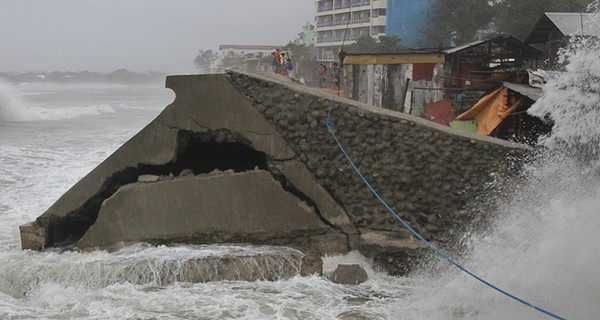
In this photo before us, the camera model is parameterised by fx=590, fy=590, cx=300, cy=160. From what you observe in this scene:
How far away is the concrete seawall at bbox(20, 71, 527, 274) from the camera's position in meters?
6.77

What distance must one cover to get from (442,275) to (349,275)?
98 cm

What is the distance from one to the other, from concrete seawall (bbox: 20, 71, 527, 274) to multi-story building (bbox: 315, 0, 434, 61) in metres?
45.2

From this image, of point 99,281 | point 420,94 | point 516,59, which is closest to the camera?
point 99,281

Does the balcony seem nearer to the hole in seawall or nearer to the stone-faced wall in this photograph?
the hole in seawall

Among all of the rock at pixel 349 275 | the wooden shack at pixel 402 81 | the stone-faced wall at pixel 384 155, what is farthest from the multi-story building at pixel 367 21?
the rock at pixel 349 275

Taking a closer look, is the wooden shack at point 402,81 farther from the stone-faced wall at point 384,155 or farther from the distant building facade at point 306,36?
the distant building facade at point 306,36

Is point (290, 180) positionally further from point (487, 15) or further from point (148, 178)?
point (487, 15)

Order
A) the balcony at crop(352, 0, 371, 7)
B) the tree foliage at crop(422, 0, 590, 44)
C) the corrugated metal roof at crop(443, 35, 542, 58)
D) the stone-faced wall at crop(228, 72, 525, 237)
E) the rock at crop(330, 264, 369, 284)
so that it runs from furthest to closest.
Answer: the balcony at crop(352, 0, 371, 7), the tree foliage at crop(422, 0, 590, 44), the corrugated metal roof at crop(443, 35, 542, 58), the stone-faced wall at crop(228, 72, 525, 237), the rock at crop(330, 264, 369, 284)

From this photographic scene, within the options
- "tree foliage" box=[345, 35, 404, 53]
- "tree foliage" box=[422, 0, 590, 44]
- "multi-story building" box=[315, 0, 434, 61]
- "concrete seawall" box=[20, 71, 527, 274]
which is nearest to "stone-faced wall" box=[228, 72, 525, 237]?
"concrete seawall" box=[20, 71, 527, 274]

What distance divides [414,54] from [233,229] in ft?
33.6

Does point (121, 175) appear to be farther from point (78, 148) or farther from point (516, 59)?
point (516, 59)

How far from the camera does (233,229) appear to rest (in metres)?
6.98

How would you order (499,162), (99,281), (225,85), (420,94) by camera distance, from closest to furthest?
(99,281) → (499,162) → (225,85) → (420,94)

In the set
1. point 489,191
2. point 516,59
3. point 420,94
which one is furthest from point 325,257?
point 516,59
